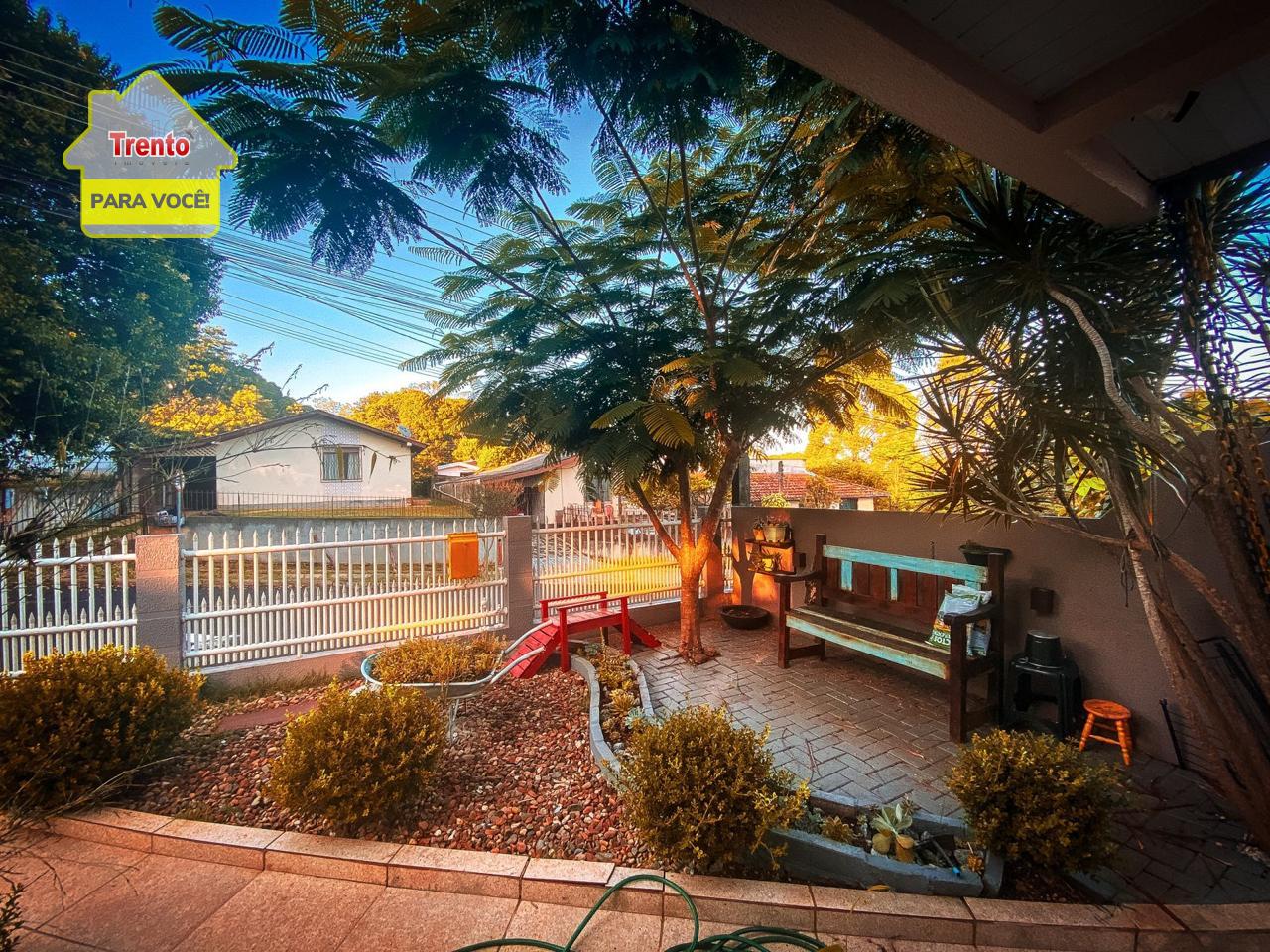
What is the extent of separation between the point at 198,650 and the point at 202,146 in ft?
13.2

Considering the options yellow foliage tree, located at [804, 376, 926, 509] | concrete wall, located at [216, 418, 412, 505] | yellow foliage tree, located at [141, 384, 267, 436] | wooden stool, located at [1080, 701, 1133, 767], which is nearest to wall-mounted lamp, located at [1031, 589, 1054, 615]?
wooden stool, located at [1080, 701, 1133, 767]

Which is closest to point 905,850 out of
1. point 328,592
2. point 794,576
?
point 794,576

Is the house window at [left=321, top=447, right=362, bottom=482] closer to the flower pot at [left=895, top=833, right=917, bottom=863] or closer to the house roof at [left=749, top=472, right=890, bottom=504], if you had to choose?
the house roof at [left=749, top=472, right=890, bottom=504]

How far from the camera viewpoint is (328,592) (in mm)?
4758

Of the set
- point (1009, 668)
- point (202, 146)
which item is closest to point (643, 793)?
point (1009, 668)

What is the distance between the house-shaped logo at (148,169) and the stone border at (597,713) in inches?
164

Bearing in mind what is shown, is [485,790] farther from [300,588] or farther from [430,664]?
[300,588]

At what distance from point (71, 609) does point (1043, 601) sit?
7701 mm

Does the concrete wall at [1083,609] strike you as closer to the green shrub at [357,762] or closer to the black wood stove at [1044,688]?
the black wood stove at [1044,688]

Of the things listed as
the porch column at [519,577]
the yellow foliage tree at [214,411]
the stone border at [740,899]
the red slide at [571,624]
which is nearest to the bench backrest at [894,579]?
the stone border at [740,899]

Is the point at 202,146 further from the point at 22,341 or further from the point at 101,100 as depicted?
the point at 22,341

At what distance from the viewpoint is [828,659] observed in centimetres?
471

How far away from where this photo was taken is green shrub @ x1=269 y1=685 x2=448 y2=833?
2.26 metres

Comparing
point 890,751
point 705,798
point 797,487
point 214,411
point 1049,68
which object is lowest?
point 890,751
